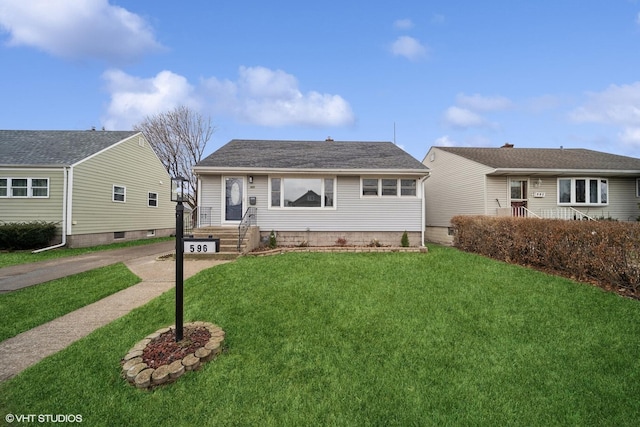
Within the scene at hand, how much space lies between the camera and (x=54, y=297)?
5496 millimetres

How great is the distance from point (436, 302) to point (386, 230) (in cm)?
681

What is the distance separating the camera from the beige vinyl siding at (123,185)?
42.7 feet

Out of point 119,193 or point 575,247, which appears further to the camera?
point 119,193

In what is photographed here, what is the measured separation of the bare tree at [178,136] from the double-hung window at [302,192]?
1671 cm

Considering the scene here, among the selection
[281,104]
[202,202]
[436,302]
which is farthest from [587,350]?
[281,104]

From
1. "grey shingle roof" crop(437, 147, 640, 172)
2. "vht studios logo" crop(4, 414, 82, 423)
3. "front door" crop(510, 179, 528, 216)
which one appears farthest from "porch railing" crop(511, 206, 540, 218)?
"vht studios logo" crop(4, 414, 82, 423)

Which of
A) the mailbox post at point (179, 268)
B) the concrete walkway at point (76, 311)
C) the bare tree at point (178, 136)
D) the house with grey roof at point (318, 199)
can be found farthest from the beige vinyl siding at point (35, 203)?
the mailbox post at point (179, 268)

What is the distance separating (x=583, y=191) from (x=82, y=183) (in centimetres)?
2362

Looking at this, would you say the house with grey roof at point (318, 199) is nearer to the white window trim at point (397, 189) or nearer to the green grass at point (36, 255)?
the white window trim at point (397, 189)

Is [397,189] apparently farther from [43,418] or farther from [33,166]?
[33,166]

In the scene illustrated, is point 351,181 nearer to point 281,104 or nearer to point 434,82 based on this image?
point 434,82

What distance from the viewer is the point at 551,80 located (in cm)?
1312

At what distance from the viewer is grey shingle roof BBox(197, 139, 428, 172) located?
1119 centimetres

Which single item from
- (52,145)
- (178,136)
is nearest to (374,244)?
(52,145)
